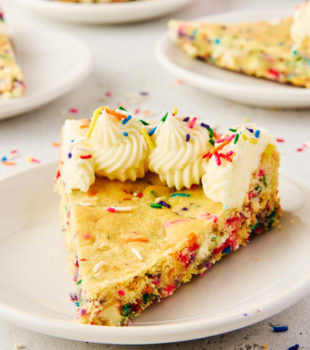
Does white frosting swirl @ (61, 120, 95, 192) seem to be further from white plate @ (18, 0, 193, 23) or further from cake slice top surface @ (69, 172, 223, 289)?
white plate @ (18, 0, 193, 23)

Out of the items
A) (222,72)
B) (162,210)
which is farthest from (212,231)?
(222,72)

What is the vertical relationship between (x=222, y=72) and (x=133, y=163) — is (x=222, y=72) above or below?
below

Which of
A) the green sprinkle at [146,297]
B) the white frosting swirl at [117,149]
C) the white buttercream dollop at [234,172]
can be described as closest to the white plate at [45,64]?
the white frosting swirl at [117,149]

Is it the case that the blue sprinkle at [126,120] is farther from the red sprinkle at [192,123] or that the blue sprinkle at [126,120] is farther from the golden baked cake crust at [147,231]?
the red sprinkle at [192,123]

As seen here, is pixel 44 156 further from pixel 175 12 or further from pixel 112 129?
pixel 175 12

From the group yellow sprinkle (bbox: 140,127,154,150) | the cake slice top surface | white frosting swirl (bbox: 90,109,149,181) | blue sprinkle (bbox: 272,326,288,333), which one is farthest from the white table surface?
yellow sprinkle (bbox: 140,127,154,150)

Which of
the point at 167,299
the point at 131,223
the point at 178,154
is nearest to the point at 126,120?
the point at 178,154

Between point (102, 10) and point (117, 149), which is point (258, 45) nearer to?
point (102, 10)
